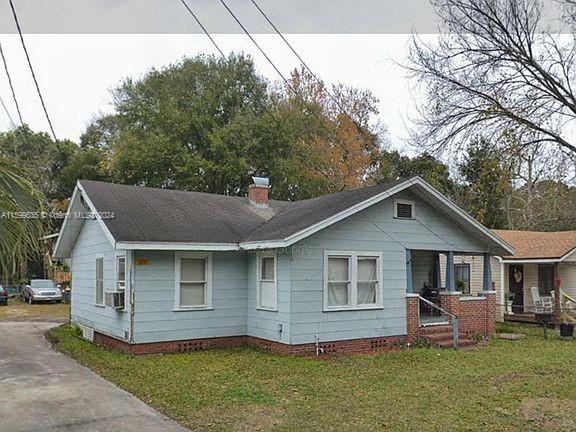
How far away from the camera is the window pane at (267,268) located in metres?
13.2

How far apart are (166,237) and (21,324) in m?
10.5

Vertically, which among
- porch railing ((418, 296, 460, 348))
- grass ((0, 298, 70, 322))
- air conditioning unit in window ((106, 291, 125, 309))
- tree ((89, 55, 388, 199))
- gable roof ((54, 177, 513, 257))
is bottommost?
grass ((0, 298, 70, 322))

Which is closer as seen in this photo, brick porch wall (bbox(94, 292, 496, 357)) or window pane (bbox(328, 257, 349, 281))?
brick porch wall (bbox(94, 292, 496, 357))

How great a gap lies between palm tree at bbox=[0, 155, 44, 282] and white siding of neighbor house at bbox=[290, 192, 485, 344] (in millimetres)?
9928

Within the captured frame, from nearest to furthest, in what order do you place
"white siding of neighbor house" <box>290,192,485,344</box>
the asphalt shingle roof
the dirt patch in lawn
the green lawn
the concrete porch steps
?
the dirt patch in lawn
the green lawn
"white siding of neighbor house" <box>290,192,485,344</box>
the asphalt shingle roof
the concrete porch steps

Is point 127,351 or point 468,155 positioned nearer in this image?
point 468,155

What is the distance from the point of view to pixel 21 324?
19.7 meters

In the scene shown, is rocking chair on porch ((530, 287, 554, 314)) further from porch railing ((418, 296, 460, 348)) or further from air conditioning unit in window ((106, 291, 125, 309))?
air conditioning unit in window ((106, 291, 125, 309))

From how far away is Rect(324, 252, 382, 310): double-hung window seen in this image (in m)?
13.1

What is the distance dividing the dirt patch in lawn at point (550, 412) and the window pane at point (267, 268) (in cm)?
645

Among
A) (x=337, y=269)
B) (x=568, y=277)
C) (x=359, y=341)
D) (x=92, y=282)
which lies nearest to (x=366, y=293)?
(x=337, y=269)

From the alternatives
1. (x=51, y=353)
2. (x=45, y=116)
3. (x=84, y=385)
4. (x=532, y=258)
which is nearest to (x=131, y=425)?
(x=84, y=385)

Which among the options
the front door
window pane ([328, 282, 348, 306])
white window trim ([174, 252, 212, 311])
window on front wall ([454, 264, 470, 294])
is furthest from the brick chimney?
the front door

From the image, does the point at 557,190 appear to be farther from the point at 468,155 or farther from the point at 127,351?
the point at 127,351
